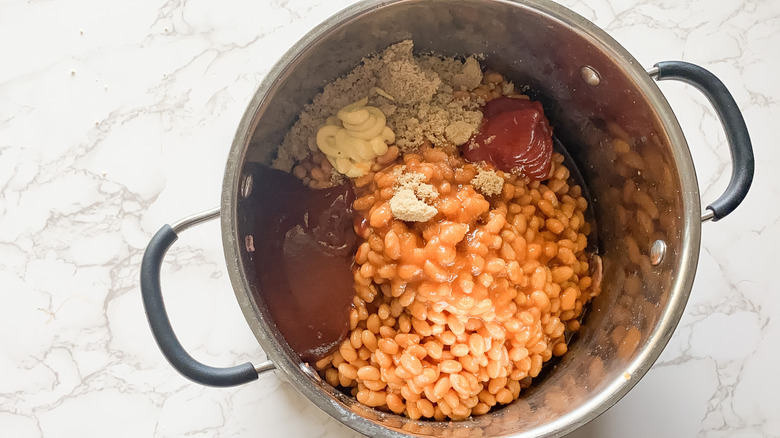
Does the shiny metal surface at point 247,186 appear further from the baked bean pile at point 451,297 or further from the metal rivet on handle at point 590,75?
the metal rivet on handle at point 590,75

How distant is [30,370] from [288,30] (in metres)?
0.81

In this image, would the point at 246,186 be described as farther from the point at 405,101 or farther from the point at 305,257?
the point at 405,101

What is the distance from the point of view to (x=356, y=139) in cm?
107

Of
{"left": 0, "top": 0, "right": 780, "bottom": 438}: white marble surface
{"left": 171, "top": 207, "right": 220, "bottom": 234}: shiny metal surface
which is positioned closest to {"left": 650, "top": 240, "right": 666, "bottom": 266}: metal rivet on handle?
{"left": 0, "top": 0, "right": 780, "bottom": 438}: white marble surface

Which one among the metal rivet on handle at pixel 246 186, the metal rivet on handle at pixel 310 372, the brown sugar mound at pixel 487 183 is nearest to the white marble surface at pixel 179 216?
the metal rivet on handle at pixel 310 372

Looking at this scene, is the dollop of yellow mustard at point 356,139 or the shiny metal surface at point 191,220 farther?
the dollop of yellow mustard at point 356,139

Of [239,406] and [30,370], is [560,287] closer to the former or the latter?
[239,406]

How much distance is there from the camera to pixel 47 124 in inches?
48.6

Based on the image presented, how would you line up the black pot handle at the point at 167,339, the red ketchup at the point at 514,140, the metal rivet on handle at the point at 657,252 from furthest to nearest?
the red ketchup at the point at 514,140
the metal rivet on handle at the point at 657,252
the black pot handle at the point at 167,339

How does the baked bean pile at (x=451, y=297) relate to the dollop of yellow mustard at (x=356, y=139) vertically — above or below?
below

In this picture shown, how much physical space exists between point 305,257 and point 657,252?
57 centimetres

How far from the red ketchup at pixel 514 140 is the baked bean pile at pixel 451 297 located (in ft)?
0.15

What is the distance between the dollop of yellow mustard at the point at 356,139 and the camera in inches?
41.8

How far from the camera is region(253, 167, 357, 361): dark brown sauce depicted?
3.37ft
